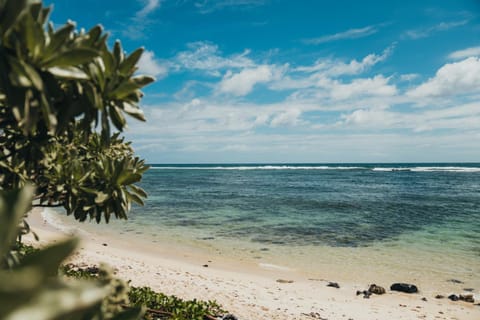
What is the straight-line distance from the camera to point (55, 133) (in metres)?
2.78

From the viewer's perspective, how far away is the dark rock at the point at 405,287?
1245cm

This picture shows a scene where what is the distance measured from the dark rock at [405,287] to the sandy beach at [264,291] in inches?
11.2

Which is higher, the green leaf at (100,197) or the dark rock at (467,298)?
the green leaf at (100,197)

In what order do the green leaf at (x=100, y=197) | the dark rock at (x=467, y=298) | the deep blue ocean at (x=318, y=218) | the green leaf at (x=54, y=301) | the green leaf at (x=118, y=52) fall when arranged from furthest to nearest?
1. the deep blue ocean at (x=318, y=218)
2. the dark rock at (x=467, y=298)
3. the green leaf at (x=100, y=197)
4. the green leaf at (x=118, y=52)
5. the green leaf at (x=54, y=301)

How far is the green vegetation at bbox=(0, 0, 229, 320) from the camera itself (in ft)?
2.97

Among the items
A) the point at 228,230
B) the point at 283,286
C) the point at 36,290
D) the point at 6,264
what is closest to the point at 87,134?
the point at 6,264

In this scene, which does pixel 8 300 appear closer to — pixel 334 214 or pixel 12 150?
pixel 12 150

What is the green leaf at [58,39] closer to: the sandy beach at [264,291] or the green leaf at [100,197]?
the green leaf at [100,197]

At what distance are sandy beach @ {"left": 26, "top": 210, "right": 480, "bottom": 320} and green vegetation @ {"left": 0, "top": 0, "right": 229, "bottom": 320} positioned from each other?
17.0ft

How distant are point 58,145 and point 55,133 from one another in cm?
161

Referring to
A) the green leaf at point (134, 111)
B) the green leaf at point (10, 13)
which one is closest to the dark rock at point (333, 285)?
the green leaf at point (134, 111)

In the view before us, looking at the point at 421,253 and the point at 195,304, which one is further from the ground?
the point at 195,304

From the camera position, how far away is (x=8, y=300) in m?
0.81

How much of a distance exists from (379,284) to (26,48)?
45.7 ft
